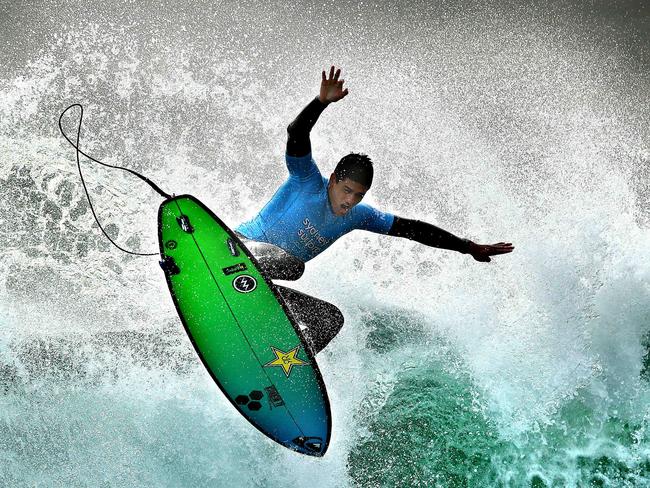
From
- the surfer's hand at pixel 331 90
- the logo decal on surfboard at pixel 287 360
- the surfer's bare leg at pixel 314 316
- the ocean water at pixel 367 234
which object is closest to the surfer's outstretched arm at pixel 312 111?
the surfer's hand at pixel 331 90

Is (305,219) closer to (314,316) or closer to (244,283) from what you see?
(244,283)

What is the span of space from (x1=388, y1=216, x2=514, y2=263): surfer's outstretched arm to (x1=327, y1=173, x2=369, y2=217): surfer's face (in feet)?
1.50

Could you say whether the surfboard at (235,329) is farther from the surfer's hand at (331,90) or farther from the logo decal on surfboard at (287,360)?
the surfer's hand at (331,90)

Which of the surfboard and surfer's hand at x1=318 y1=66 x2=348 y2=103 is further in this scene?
the surfboard

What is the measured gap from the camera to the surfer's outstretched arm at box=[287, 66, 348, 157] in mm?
3973

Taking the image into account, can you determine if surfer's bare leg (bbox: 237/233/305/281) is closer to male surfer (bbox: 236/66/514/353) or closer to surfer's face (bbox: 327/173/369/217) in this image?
male surfer (bbox: 236/66/514/353)

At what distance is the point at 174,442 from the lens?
5543mm

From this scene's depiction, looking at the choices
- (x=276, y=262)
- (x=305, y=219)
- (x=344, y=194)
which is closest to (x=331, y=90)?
(x=344, y=194)

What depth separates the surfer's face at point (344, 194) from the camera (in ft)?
14.3

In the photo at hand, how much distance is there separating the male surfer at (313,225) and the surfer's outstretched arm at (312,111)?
5 centimetres

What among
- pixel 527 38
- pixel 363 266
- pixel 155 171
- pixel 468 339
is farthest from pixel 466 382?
pixel 527 38

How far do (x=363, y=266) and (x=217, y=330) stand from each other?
295 cm

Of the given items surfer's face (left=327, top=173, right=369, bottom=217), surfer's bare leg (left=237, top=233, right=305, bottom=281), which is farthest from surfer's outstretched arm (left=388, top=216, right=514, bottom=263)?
surfer's bare leg (left=237, top=233, right=305, bottom=281)

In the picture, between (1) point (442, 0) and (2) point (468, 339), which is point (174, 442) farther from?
(1) point (442, 0)
